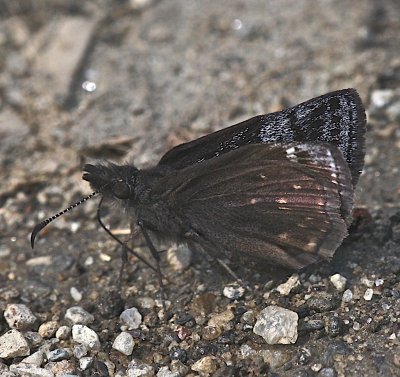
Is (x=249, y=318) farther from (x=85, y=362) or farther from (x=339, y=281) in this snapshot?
(x=85, y=362)

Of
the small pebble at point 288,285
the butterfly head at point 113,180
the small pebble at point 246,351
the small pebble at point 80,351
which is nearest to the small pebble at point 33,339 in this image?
the small pebble at point 80,351

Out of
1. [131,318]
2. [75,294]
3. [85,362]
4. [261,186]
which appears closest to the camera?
[85,362]

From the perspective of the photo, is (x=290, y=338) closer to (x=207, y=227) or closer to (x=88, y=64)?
(x=207, y=227)

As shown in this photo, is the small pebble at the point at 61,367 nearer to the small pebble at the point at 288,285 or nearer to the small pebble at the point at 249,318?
the small pebble at the point at 249,318

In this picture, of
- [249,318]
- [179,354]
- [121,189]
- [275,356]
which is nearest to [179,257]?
[121,189]

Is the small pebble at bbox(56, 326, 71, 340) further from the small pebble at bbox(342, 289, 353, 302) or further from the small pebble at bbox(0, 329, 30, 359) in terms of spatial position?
the small pebble at bbox(342, 289, 353, 302)

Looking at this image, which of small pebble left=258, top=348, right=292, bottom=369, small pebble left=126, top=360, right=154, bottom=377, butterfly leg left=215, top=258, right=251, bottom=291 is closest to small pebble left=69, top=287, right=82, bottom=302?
small pebble left=126, top=360, right=154, bottom=377
